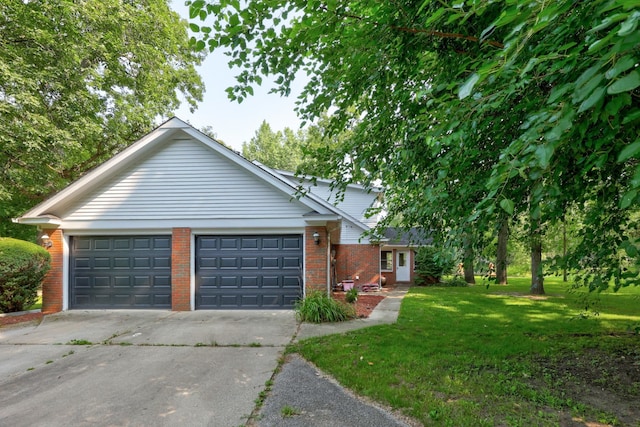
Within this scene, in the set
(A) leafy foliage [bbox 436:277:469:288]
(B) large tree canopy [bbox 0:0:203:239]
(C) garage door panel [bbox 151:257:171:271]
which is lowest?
(A) leafy foliage [bbox 436:277:469:288]

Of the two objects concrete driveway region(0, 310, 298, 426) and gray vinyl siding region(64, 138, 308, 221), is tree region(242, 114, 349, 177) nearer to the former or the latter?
gray vinyl siding region(64, 138, 308, 221)

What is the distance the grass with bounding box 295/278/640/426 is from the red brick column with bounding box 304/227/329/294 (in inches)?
86.3

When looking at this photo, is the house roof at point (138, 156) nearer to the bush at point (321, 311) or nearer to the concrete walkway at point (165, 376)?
the bush at point (321, 311)

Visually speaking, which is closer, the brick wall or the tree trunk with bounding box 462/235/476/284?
the tree trunk with bounding box 462/235/476/284

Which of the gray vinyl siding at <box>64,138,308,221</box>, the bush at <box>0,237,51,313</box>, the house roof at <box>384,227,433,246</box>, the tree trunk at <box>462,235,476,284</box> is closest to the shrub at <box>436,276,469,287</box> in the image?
the house roof at <box>384,227,433,246</box>

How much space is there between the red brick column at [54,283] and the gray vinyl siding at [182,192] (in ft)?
2.96

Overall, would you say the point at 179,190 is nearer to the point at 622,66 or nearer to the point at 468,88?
the point at 468,88

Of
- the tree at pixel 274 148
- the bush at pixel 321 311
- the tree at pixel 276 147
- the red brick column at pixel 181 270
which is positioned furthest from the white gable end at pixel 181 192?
the tree at pixel 274 148

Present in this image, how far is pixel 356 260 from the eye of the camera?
1633cm

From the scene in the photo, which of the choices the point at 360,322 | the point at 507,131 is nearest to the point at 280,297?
the point at 360,322

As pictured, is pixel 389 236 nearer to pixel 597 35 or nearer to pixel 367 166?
pixel 367 166

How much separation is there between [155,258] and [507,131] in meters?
9.05

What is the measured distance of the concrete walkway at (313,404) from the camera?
3328 millimetres

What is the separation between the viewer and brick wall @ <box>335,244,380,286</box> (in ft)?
53.3
